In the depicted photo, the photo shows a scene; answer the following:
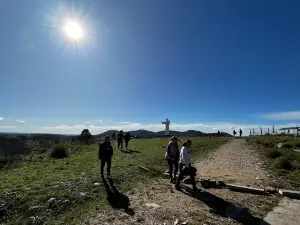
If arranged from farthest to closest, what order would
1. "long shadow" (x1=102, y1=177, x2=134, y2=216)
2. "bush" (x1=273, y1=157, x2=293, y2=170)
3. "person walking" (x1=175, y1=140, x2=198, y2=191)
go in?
1. "bush" (x1=273, y1=157, x2=293, y2=170)
2. "person walking" (x1=175, y1=140, x2=198, y2=191)
3. "long shadow" (x1=102, y1=177, x2=134, y2=216)

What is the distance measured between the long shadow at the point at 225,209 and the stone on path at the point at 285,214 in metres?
0.39

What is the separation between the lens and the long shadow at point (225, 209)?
32.2 ft

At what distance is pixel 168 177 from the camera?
16.7 m

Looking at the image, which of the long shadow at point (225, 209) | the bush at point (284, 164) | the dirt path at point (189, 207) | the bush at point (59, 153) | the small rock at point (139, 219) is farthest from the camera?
Answer: the bush at point (59, 153)

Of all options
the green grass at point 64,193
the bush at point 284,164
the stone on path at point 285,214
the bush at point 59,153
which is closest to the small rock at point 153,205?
the green grass at point 64,193

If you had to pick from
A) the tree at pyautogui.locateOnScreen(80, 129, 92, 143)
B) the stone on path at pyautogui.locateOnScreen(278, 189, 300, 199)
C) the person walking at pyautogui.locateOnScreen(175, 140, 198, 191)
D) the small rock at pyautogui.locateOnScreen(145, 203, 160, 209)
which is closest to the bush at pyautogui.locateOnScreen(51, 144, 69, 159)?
the person walking at pyautogui.locateOnScreen(175, 140, 198, 191)

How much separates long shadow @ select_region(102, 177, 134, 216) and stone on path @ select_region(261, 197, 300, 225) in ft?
14.9

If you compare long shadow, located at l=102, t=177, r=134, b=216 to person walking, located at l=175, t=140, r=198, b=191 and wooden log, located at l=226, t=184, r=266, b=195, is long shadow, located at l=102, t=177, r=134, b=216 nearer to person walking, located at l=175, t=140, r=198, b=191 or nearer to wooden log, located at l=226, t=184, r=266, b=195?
person walking, located at l=175, t=140, r=198, b=191

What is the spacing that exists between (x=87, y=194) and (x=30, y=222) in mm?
3114

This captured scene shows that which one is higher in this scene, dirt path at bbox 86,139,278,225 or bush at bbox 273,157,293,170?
bush at bbox 273,157,293,170

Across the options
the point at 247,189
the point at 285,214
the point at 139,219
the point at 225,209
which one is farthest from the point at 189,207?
the point at 247,189

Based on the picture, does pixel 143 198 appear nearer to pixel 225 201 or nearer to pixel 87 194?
pixel 87 194

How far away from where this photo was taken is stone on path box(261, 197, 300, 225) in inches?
377

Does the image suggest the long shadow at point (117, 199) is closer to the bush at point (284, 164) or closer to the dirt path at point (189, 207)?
the dirt path at point (189, 207)
